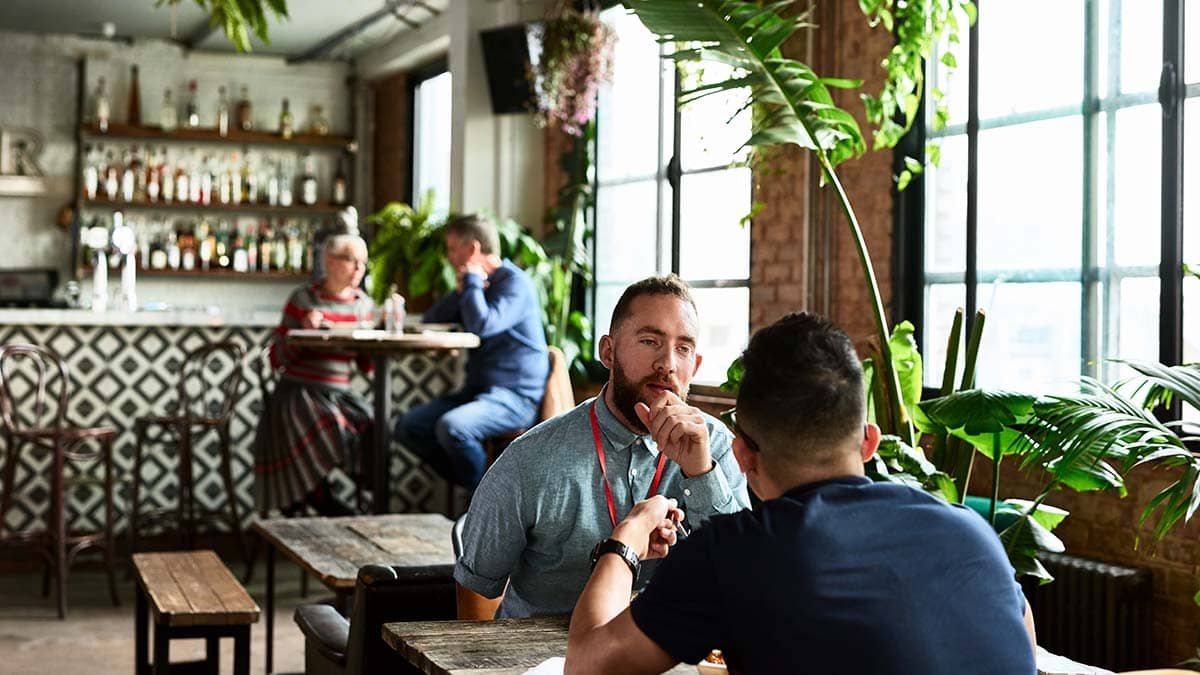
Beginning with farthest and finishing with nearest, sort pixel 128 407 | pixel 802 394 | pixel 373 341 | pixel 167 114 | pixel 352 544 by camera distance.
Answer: pixel 167 114, pixel 128 407, pixel 373 341, pixel 352 544, pixel 802 394

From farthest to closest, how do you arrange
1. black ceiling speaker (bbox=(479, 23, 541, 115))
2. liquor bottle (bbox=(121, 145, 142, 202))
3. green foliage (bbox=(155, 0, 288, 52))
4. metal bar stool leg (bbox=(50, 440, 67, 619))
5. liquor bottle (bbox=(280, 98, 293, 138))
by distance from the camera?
liquor bottle (bbox=(280, 98, 293, 138)) → liquor bottle (bbox=(121, 145, 142, 202)) → black ceiling speaker (bbox=(479, 23, 541, 115)) → metal bar stool leg (bbox=(50, 440, 67, 619)) → green foliage (bbox=(155, 0, 288, 52))

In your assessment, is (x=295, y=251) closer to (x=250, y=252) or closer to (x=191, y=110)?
(x=250, y=252)

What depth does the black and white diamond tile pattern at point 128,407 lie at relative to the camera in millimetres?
6824

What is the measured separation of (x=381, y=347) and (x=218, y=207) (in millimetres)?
5014

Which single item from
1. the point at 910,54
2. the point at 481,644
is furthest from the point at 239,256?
the point at 481,644

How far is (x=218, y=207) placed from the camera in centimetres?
1021

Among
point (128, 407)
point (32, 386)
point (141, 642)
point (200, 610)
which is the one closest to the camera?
point (200, 610)

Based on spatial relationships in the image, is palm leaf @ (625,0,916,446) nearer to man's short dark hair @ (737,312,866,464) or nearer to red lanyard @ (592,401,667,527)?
red lanyard @ (592,401,667,527)

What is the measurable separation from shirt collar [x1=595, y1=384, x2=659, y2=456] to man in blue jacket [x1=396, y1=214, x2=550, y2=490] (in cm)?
372

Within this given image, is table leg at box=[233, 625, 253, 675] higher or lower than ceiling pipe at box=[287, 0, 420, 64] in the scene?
lower

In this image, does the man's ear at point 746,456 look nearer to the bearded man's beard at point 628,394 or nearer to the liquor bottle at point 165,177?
the bearded man's beard at point 628,394

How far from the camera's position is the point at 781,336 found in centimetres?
168

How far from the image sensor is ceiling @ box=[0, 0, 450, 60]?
912 cm

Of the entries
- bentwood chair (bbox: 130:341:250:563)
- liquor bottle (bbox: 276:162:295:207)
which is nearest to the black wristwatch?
bentwood chair (bbox: 130:341:250:563)
